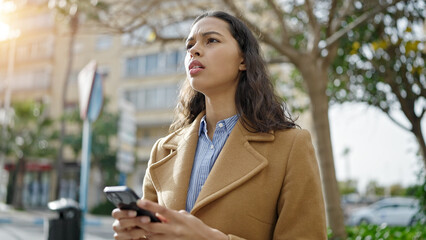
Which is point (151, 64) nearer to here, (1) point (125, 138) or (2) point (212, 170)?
(1) point (125, 138)

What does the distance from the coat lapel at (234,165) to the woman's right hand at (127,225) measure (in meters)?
0.24

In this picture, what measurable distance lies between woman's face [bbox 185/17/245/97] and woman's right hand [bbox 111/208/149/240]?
0.62 meters

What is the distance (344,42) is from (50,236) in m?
5.11

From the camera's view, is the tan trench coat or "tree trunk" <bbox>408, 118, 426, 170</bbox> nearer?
the tan trench coat

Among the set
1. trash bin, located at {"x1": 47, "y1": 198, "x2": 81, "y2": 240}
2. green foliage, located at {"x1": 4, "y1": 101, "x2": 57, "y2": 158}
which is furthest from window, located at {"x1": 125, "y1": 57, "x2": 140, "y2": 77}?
trash bin, located at {"x1": 47, "y1": 198, "x2": 81, "y2": 240}

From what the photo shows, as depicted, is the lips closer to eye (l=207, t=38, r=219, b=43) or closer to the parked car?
eye (l=207, t=38, r=219, b=43)

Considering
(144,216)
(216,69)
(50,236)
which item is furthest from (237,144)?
(50,236)

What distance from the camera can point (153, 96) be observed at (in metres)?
29.1

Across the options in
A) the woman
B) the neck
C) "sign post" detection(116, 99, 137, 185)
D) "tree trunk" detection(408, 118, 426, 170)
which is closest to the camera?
the woman

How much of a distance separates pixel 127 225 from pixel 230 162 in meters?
0.48

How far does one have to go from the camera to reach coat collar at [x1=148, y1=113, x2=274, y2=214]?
5.14 feet

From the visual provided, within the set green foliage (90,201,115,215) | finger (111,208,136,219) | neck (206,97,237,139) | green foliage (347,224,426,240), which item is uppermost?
neck (206,97,237,139)

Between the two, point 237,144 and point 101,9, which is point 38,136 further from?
point 237,144

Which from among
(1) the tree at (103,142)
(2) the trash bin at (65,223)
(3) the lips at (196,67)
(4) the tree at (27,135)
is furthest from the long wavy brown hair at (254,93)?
(4) the tree at (27,135)
